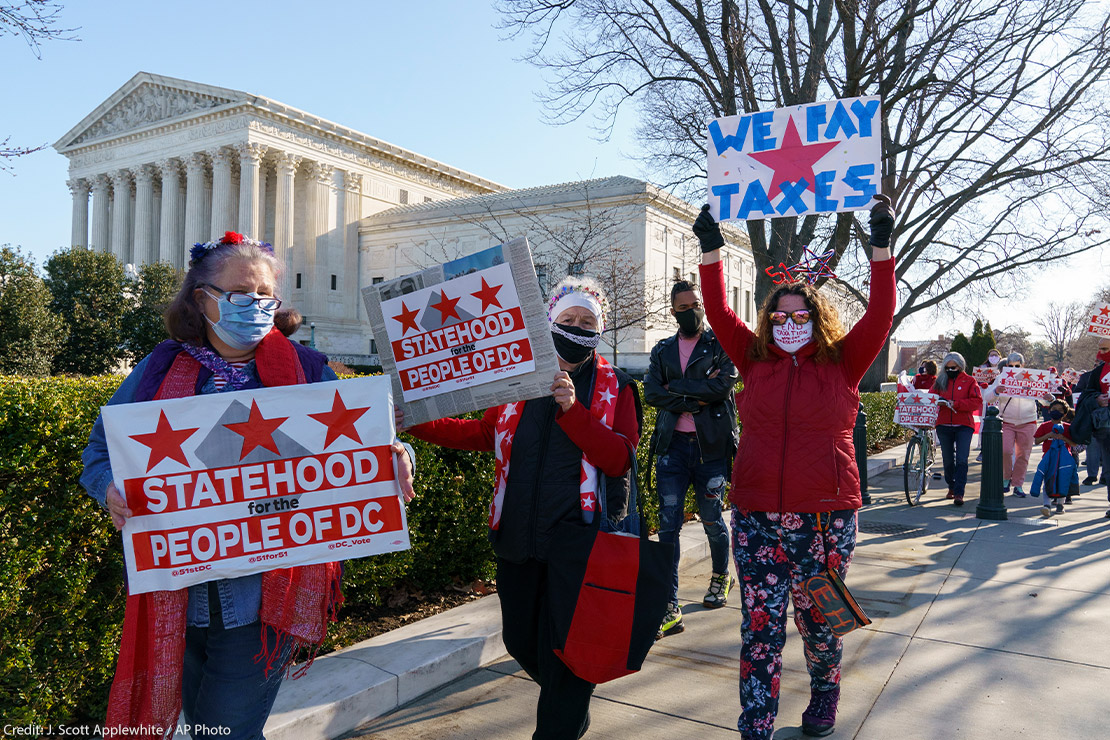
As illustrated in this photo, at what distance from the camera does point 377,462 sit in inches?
94.6

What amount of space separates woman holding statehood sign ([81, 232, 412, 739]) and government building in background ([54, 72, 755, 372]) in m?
46.3

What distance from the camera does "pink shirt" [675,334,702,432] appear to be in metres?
4.88

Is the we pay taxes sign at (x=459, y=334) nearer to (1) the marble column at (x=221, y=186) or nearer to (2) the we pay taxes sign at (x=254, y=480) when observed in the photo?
(2) the we pay taxes sign at (x=254, y=480)

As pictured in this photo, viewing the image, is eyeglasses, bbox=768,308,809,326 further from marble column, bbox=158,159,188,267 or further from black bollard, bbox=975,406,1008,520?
marble column, bbox=158,159,188,267

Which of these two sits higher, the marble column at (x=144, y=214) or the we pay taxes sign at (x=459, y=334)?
the marble column at (x=144, y=214)

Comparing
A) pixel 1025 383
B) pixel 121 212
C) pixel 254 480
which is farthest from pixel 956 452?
pixel 121 212

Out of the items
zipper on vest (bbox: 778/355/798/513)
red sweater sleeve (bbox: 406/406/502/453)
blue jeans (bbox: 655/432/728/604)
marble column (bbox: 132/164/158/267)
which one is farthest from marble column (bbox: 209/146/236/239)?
zipper on vest (bbox: 778/355/798/513)

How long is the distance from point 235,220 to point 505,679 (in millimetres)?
60373

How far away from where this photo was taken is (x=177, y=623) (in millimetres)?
2197

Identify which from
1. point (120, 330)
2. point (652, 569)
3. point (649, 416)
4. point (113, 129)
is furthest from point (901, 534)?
point (113, 129)

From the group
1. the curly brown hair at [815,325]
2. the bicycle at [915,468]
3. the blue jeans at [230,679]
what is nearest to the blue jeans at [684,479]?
the curly brown hair at [815,325]

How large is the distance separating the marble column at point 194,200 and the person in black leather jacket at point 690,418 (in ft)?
198

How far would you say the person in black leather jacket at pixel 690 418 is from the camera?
4781 millimetres

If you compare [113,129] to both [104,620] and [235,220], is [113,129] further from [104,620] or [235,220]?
[104,620]
